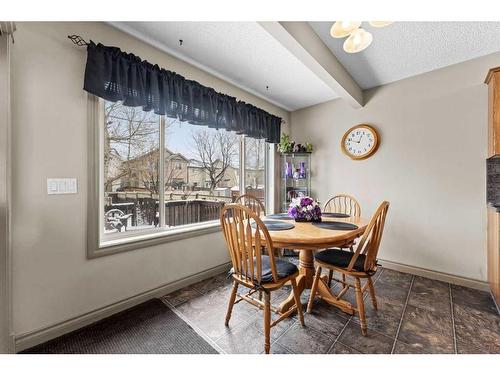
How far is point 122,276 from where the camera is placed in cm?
183

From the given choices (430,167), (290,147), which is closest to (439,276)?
(430,167)

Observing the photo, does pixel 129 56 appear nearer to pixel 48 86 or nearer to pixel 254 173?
pixel 48 86

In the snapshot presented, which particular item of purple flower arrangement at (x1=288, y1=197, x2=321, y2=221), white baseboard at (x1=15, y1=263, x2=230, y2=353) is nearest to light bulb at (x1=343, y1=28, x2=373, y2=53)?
purple flower arrangement at (x1=288, y1=197, x2=321, y2=221)

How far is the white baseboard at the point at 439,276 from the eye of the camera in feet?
7.30

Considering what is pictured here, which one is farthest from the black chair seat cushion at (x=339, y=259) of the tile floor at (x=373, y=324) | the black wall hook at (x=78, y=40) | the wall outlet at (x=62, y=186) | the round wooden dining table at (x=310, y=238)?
the black wall hook at (x=78, y=40)

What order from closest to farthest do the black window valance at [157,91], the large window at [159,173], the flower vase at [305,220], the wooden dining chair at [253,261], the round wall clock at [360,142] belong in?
1. the wooden dining chair at [253,261]
2. the black window valance at [157,91]
3. the large window at [159,173]
4. the flower vase at [305,220]
5. the round wall clock at [360,142]

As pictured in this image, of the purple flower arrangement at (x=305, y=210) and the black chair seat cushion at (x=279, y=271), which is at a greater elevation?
the purple flower arrangement at (x=305, y=210)

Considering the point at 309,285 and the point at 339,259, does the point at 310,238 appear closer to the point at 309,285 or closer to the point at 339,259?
the point at 339,259

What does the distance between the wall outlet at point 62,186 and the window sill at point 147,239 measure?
46cm

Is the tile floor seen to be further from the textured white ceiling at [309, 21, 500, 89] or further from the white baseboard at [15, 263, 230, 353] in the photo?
the textured white ceiling at [309, 21, 500, 89]

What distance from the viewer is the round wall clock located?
9.41 ft

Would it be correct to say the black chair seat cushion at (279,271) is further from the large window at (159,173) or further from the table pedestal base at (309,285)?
the large window at (159,173)

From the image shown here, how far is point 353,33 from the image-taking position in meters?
1.41
